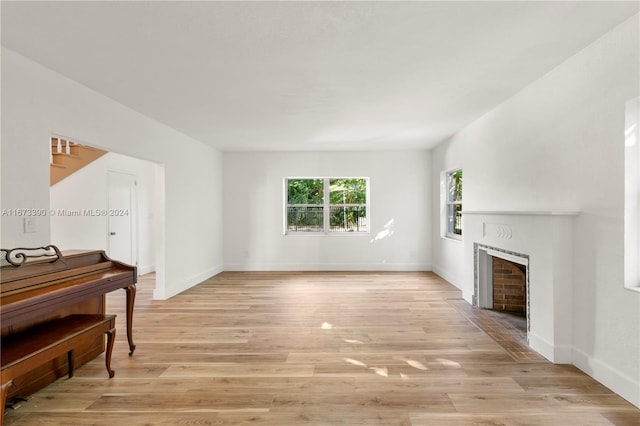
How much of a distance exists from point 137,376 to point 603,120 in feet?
13.2

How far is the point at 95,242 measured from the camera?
5.70 metres

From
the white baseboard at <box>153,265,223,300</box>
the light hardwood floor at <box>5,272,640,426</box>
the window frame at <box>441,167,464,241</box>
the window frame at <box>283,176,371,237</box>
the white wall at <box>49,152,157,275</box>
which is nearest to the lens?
the light hardwood floor at <box>5,272,640,426</box>

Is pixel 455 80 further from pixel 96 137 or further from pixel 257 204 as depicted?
pixel 257 204

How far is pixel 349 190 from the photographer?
7.41 meters

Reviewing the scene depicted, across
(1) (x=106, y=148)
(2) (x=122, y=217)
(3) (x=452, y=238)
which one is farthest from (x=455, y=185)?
(2) (x=122, y=217)

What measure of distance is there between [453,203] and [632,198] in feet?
12.6

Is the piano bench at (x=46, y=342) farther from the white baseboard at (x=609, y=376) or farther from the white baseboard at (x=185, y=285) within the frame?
the white baseboard at (x=609, y=376)

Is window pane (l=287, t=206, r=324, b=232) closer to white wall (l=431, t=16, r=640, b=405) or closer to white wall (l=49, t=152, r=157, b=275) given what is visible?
white wall (l=49, t=152, r=157, b=275)

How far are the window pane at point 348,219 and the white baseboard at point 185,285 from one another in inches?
99.8

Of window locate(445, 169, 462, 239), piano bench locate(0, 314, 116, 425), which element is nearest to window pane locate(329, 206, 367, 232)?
window locate(445, 169, 462, 239)

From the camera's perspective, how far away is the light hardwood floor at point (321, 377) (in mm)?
2166

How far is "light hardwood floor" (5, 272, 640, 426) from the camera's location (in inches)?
85.3

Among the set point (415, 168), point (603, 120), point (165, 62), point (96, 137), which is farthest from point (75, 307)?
point (415, 168)

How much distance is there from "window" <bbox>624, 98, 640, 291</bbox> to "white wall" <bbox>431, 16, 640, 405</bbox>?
0.03 meters
